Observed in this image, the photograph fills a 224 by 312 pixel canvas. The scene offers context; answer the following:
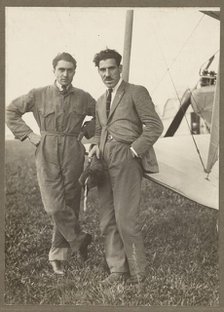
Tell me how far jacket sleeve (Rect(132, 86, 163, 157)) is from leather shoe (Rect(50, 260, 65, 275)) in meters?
0.98

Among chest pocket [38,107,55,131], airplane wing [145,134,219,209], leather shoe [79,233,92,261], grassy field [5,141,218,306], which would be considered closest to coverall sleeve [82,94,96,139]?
chest pocket [38,107,55,131]

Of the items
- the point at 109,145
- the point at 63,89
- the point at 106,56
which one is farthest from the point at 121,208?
the point at 106,56

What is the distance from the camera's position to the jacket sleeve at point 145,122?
3459 mm

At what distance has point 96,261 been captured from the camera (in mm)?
3803

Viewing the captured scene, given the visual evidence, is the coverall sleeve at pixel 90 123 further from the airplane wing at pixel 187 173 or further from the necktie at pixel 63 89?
the airplane wing at pixel 187 173

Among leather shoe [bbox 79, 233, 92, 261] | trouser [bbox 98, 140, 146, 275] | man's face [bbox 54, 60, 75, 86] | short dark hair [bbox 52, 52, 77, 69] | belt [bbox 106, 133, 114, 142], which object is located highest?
short dark hair [bbox 52, 52, 77, 69]

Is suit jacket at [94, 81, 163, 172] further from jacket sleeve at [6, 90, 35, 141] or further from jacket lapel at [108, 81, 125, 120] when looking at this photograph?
jacket sleeve at [6, 90, 35, 141]

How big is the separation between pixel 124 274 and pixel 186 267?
0.46 metres

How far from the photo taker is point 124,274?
11.9 ft

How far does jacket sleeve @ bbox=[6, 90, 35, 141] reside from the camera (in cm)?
366

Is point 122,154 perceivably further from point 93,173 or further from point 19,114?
point 19,114

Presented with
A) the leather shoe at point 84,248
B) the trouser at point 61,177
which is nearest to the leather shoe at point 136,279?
the leather shoe at point 84,248

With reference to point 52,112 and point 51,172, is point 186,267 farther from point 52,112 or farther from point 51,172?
point 52,112

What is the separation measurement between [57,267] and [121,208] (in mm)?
662
